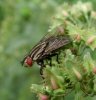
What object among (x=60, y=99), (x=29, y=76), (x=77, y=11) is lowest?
(x=60, y=99)

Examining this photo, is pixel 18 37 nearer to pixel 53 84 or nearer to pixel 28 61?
pixel 28 61

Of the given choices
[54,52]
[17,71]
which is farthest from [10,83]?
[54,52]

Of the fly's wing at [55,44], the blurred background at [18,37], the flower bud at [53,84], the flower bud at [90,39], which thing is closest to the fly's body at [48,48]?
the fly's wing at [55,44]

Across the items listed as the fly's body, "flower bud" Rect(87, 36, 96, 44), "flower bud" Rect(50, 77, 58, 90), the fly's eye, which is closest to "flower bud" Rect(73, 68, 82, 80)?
"flower bud" Rect(50, 77, 58, 90)

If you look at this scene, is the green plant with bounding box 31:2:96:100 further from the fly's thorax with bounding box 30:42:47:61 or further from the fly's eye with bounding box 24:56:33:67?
the fly's eye with bounding box 24:56:33:67

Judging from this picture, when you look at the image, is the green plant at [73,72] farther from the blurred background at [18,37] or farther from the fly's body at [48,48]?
the blurred background at [18,37]

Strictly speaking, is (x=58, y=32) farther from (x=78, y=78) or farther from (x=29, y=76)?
(x=29, y=76)

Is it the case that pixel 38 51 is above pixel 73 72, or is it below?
above

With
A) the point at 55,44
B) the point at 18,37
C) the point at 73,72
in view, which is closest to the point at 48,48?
the point at 55,44
